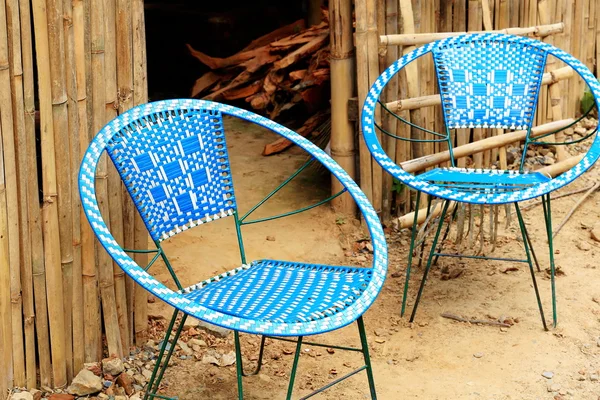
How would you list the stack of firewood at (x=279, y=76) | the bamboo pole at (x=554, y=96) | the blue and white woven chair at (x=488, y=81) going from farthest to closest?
the stack of firewood at (x=279, y=76)
the bamboo pole at (x=554, y=96)
the blue and white woven chair at (x=488, y=81)

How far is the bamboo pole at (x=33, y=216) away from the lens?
3.11m

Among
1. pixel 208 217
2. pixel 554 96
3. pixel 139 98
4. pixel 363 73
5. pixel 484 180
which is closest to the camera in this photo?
pixel 208 217

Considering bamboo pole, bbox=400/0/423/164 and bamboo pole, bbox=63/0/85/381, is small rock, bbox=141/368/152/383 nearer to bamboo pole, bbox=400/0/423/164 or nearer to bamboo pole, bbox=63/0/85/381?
bamboo pole, bbox=63/0/85/381

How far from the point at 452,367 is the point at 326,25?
10.5 ft

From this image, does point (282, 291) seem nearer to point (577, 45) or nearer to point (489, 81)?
point (489, 81)

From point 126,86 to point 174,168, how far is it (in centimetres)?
48

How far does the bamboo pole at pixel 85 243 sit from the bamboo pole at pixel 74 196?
0.05 ft

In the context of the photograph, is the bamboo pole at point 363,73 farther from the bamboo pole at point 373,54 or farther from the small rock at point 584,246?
the small rock at point 584,246

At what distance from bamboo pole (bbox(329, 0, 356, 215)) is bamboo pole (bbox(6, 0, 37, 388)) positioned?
202 centimetres

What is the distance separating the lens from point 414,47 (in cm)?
478

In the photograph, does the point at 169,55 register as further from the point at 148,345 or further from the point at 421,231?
the point at 148,345

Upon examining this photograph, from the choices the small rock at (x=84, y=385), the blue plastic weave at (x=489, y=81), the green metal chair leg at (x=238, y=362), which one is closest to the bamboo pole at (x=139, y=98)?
the small rock at (x=84, y=385)

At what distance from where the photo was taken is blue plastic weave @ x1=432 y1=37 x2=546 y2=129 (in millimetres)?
4285

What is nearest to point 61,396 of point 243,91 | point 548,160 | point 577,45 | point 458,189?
point 458,189
